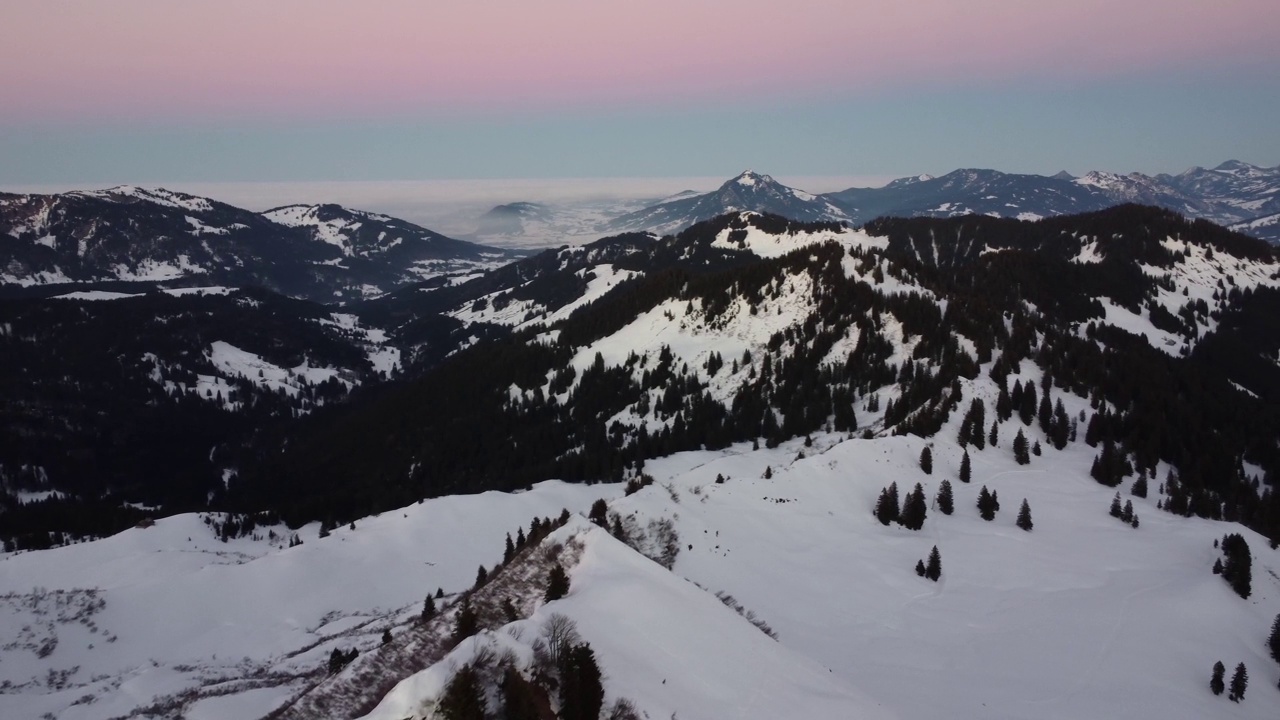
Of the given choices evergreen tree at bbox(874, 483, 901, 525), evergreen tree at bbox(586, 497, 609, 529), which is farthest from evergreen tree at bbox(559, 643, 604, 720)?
evergreen tree at bbox(874, 483, 901, 525)

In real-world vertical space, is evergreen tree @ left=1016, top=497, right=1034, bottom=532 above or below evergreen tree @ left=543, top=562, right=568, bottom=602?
below

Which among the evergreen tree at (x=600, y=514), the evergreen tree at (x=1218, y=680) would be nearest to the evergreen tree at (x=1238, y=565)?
the evergreen tree at (x=1218, y=680)

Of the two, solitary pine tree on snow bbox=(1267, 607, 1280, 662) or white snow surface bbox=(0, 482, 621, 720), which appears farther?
white snow surface bbox=(0, 482, 621, 720)

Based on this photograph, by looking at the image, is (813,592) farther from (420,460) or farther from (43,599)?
(420,460)

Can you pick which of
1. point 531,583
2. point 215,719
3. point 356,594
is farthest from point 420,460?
point 531,583

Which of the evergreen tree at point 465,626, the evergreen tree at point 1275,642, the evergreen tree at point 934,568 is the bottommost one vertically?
the evergreen tree at point 1275,642

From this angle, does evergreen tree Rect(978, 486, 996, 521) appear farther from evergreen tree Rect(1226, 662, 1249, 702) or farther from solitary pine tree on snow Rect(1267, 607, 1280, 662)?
evergreen tree Rect(1226, 662, 1249, 702)

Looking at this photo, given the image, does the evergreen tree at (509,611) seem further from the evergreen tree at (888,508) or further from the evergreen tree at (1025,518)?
the evergreen tree at (1025,518)

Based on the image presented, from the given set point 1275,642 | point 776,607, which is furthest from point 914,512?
point 1275,642
